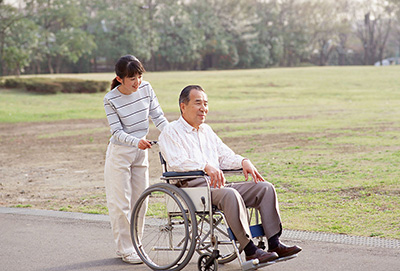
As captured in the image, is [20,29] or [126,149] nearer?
[126,149]

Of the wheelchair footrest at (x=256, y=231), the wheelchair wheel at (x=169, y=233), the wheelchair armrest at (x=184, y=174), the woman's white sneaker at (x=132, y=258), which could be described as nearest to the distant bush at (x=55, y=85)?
the wheelchair wheel at (x=169, y=233)

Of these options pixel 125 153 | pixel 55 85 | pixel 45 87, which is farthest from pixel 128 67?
pixel 45 87

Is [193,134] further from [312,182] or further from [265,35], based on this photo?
[265,35]

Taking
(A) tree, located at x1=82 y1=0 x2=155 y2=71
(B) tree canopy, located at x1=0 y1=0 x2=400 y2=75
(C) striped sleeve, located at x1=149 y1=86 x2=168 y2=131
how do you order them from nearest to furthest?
(C) striped sleeve, located at x1=149 y1=86 x2=168 y2=131
(B) tree canopy, located at x1=0 y1=0 x2=400 y2=75
(A) tree, located at x1=82 y1=0 x2=155 y2=71

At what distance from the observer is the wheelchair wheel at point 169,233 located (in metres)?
4.36

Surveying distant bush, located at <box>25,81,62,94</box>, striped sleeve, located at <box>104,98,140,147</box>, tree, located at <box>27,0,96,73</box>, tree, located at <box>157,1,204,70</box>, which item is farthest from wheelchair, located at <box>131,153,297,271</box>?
tree, located at <box>157,1,204,70</box>

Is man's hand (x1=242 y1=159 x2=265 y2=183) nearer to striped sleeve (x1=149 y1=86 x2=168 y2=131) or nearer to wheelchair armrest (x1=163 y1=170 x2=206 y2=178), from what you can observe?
wheelchair armrest (x1=163 y1=170 x2=206 y2=178)

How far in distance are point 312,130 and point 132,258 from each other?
11.7m

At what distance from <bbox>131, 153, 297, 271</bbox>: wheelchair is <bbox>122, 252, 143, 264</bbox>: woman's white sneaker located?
0.28 feet

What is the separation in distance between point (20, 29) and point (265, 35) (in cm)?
3060

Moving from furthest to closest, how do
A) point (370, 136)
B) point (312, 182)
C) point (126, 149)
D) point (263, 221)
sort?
point (370, 136), point (312, 182), point (126, 149), point (263, 221)

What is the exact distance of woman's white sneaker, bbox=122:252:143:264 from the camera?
498 cm

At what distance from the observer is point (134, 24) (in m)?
57.7

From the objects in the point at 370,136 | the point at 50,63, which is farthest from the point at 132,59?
the point at 50,63
